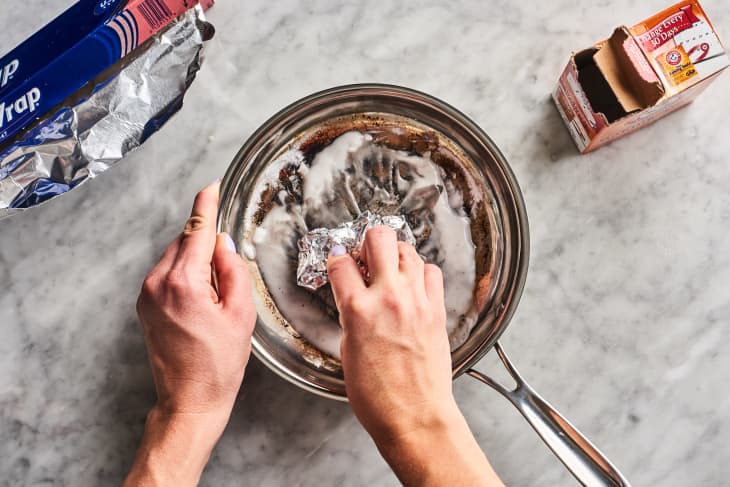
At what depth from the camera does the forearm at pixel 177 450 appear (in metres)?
0.63

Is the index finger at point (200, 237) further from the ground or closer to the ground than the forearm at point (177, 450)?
further from the ground

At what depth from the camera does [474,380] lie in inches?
29.3

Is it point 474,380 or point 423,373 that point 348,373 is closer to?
point 423,373

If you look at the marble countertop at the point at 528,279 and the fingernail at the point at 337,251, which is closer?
the fingernail at the point at 337,251

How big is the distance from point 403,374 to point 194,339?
0.72 ft

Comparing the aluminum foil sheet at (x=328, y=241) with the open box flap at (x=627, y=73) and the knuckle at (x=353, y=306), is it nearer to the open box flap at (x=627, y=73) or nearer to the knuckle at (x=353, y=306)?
the knuckle at (x=353, y=306)

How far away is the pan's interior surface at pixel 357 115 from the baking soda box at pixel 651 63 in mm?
142

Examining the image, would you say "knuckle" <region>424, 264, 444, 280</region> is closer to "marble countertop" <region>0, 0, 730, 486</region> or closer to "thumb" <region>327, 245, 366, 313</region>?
"thumb" <region>327, 245, 366, 313</region>

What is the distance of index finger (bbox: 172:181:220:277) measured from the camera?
2.00ft

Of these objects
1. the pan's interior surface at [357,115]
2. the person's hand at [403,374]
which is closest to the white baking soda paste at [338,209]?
the pan's interior surface at [357,115]

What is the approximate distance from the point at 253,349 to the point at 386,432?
0.18 meters

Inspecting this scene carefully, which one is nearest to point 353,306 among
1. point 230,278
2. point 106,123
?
point 230,278

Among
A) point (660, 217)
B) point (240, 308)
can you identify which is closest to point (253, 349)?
point (240, 308)

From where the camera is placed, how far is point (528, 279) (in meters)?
0.75
